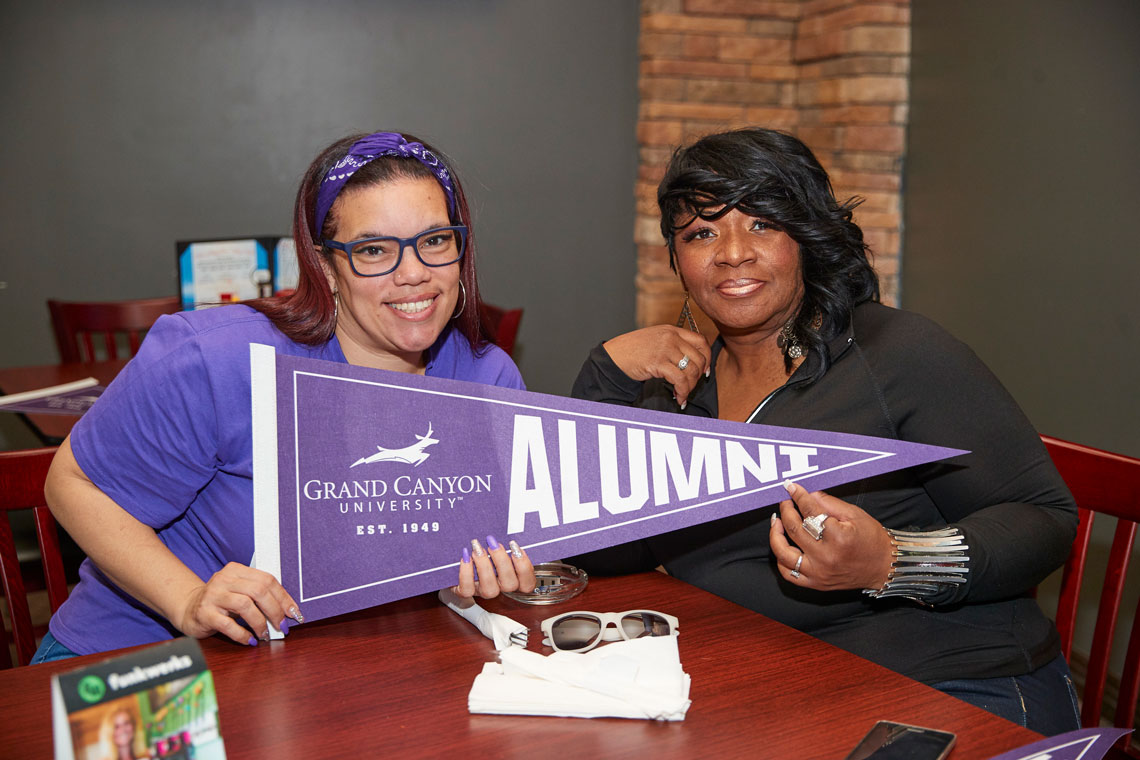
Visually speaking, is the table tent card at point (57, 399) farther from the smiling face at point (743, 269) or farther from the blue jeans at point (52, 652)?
the smiling face at point (743, 269)

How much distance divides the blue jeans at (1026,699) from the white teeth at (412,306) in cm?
107

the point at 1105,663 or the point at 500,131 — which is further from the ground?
the point at 500,131

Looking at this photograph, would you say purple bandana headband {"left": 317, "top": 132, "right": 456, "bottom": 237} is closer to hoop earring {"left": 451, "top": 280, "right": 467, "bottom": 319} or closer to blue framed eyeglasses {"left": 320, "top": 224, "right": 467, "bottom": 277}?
blue framed eyeglasses {"left": 320, "top": 224, "right": 467, "bottom": 277}

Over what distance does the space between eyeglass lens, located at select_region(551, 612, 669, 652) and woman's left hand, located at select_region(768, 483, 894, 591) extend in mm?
210

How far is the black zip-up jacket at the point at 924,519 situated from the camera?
1598 mm

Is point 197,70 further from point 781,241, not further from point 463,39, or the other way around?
point 781,241

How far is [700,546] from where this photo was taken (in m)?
1.79

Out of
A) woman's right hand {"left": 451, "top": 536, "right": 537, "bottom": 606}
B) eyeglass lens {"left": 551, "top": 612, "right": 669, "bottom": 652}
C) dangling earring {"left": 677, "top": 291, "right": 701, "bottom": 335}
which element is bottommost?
eyeglass lens {"left": 551, "top": 612, "right": 669, "bottom": 652}

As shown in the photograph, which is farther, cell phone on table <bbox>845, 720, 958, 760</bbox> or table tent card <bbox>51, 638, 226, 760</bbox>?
cell phone on table <bbox>845, 720, 958, 760</bbox>

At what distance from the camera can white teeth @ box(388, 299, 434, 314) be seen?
173 centimetres

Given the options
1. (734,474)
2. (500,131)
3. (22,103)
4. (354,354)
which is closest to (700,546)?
(734,474)

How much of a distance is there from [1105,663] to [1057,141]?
1987 millimetres

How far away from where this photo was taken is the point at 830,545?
4.58ft

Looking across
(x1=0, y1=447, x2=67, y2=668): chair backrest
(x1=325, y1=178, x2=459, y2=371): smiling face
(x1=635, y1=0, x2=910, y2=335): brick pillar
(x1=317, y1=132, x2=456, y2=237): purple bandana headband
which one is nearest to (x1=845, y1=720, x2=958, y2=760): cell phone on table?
(x1=325, y1=178, x2=459, y2=371): smiling face
